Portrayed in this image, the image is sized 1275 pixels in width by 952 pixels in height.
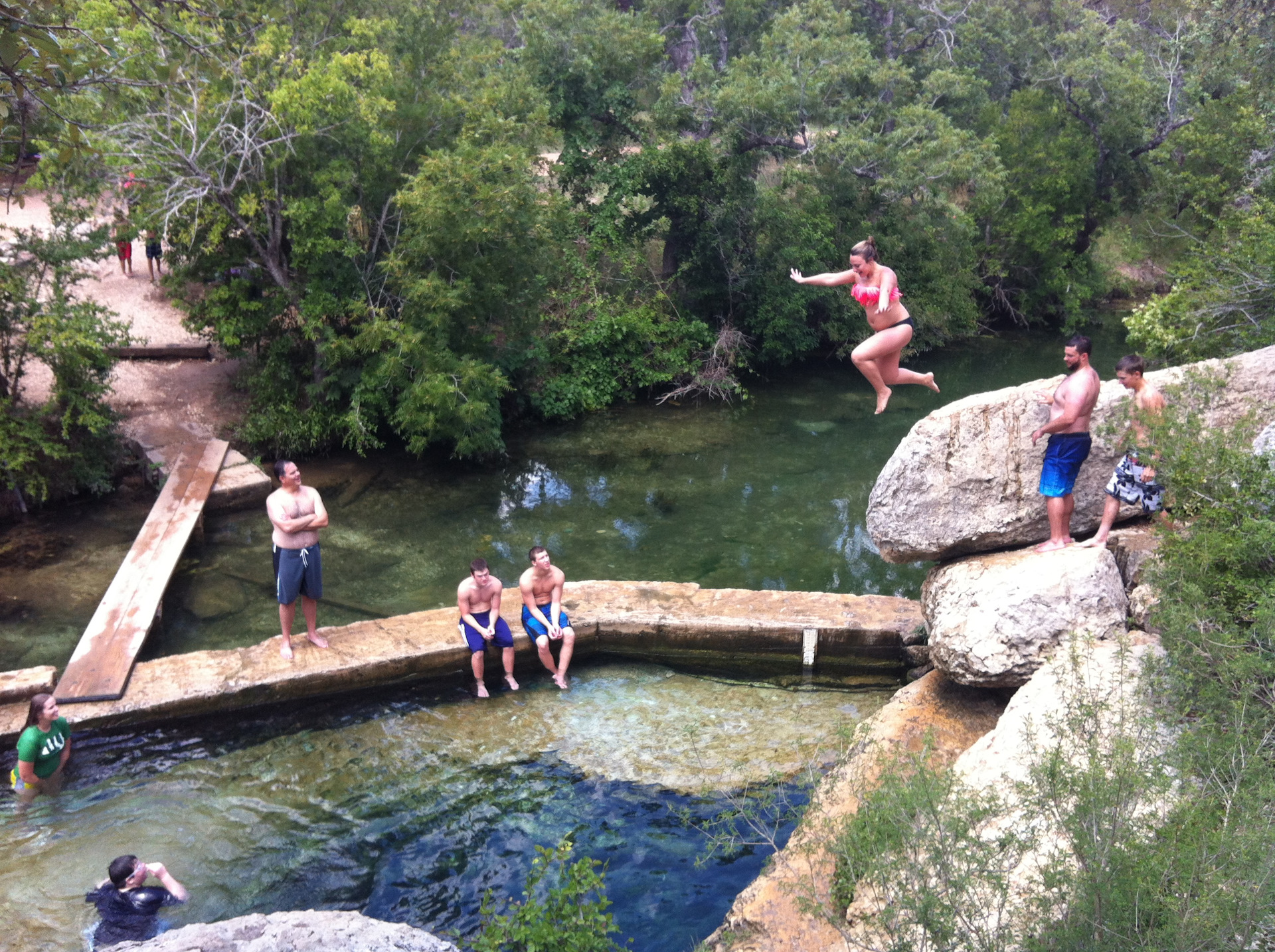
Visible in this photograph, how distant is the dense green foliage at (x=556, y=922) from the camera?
5289 millimetres

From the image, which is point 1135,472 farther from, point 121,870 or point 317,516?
point 121,870

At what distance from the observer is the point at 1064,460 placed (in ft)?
25.3

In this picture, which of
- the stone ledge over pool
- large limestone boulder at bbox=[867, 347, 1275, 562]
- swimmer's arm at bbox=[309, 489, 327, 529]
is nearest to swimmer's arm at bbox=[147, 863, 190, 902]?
the stone ledge over pool

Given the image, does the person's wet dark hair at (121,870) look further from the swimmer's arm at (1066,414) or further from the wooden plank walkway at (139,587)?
the swimmer's arm at (1066,414)

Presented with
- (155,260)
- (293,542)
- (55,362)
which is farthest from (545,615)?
(155,260)

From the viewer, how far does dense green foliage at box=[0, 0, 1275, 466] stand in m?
12.2

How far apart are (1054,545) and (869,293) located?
2425 mm

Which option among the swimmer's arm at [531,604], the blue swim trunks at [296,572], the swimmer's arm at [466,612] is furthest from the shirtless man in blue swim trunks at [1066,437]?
the blue swim trunks at [296,572]

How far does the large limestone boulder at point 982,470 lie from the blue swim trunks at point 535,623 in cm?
286

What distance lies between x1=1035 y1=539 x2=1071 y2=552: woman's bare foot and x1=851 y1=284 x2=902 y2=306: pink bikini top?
7.37 ft

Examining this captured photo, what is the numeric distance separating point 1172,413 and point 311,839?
6.54 metres

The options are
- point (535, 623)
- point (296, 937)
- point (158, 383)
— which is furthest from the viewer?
point (158, 383)

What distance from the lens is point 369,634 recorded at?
343 inches

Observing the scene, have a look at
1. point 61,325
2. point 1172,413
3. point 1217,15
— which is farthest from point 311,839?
point 1217,15
